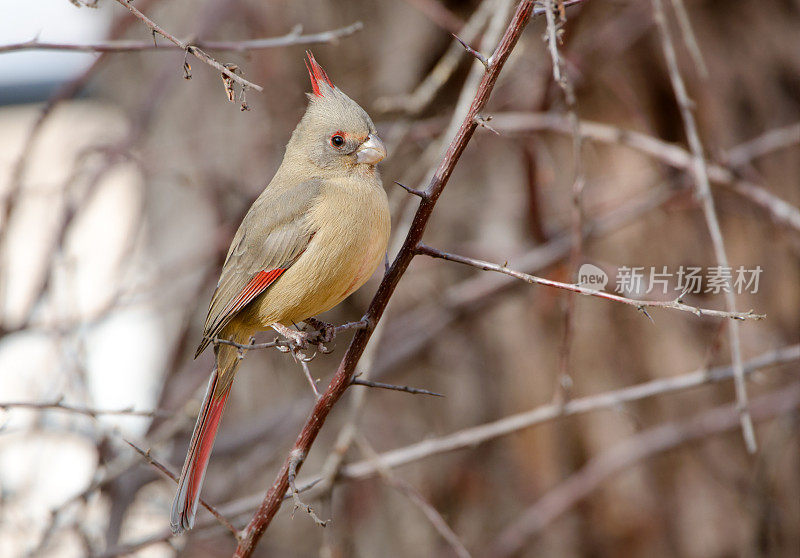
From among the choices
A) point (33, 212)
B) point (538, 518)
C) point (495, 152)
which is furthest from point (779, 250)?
point (33, 212)

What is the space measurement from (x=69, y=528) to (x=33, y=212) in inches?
67.2

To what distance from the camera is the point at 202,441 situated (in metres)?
1.96

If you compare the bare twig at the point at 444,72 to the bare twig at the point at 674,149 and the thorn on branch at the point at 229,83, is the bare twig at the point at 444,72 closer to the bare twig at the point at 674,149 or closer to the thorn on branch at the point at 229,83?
the bare twig at the point at 674,149

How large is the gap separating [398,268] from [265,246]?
0.70 meters

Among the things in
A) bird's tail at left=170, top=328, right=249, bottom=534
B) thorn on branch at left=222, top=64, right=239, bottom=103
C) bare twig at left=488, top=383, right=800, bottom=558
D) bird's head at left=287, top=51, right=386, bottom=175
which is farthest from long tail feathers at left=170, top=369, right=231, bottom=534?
bare twig at left=488, top=383, right=800, bottom=558

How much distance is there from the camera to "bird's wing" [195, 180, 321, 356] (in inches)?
79.9

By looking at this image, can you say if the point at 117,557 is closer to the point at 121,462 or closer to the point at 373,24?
the point at 121,462

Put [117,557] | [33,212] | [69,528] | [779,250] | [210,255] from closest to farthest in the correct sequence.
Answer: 1. [117,557]
2. [69,528]
3. [210,255]
4. [33,212]
5. [779,250]

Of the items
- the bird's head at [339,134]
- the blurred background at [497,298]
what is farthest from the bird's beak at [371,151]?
the blurred background at [497,298]

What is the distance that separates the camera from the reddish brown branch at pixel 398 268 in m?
1.36

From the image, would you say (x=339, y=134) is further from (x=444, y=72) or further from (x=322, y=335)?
(x=444, y=72)

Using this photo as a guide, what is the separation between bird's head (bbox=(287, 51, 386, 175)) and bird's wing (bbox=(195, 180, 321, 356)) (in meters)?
0.10

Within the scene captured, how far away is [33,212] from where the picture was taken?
12.5ft

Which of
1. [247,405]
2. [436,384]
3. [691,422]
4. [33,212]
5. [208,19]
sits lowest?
[247,405]
